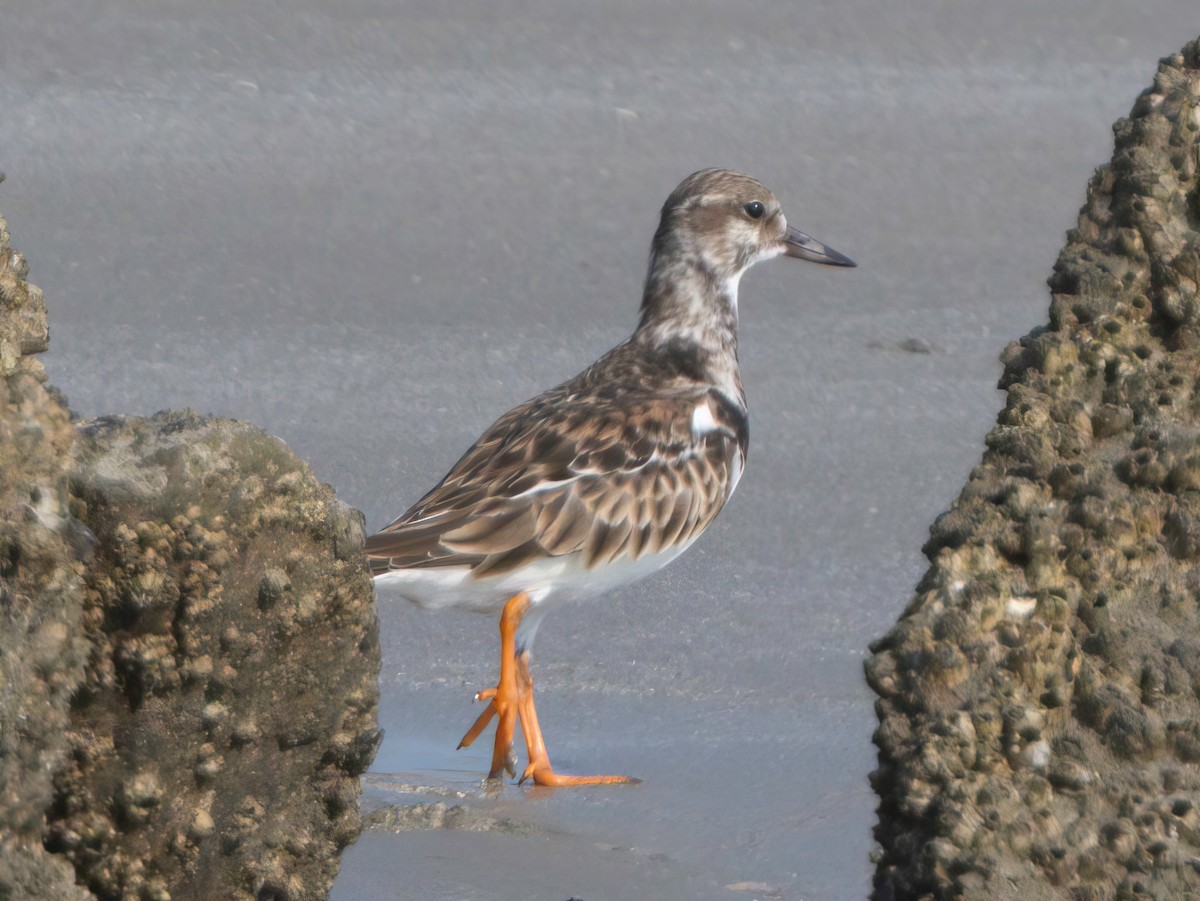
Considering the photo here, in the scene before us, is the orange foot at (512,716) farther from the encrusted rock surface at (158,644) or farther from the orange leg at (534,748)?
the encrusted rock surface at (158,644)

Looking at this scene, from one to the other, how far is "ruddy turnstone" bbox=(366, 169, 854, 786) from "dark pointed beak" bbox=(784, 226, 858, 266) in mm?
257

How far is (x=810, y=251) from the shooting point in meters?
4.97

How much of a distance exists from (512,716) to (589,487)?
1.98 feet

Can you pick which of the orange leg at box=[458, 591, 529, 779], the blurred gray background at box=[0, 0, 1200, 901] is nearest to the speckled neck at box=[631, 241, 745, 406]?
the blurred gray background at box=[0, 0, 1200, 901]

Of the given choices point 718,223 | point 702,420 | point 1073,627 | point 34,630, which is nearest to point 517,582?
point 702,420

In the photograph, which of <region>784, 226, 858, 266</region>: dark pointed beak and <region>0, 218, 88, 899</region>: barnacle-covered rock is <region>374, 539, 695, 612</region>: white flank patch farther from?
<region>0, 218, 88, 899</region>: barnacle-covered rock

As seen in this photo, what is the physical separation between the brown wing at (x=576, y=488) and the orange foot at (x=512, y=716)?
189mm

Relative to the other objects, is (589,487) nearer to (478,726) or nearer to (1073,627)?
(478,726)

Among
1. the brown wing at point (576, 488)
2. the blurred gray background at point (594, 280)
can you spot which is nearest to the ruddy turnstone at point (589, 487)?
the brown wing at point (576, 488)

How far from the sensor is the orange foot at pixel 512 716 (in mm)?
3709

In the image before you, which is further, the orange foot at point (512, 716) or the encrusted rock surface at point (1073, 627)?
the orange foot at point (512, 716)

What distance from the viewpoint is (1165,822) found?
1.96 m

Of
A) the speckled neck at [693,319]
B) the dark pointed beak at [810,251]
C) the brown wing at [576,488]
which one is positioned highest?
the dark pointed beak at [810,251]

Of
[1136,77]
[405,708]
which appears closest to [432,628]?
[405,708]
